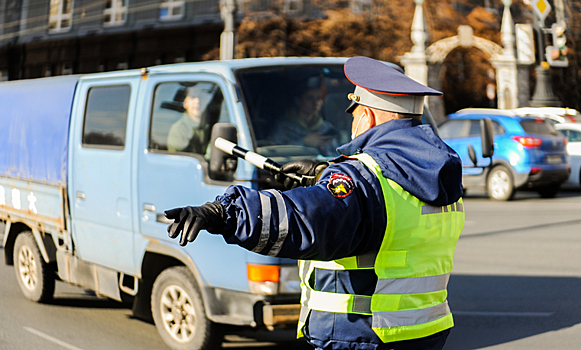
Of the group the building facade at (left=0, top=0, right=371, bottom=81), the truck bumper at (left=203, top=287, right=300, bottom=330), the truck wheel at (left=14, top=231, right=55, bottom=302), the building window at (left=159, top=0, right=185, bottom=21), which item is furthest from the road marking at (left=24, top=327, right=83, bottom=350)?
the building window at (left=159, top=0, right=185, bottom=21)

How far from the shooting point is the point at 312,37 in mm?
35812

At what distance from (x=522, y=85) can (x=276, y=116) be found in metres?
35.9

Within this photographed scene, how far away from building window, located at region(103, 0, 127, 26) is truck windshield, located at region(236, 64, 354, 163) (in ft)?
A: 123

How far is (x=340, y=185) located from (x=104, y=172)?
13.3ft

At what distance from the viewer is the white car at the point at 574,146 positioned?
17.0m

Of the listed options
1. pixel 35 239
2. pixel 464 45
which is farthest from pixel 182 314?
pixel 464 45

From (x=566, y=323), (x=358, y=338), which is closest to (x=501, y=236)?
(x=566, y=323)

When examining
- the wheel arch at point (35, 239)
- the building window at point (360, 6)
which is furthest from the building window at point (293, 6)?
the wheel arch at point (35, 239)

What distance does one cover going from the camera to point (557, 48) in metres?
19.8

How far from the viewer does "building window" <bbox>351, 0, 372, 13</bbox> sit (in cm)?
3721

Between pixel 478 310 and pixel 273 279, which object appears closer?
pixel 273 279

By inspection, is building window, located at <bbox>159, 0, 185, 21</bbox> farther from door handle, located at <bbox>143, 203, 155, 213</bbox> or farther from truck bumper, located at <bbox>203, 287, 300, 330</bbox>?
truck bumper, located at <bbox>203, 287, 300, 330</bbox>

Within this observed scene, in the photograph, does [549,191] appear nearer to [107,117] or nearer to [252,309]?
[107,117]

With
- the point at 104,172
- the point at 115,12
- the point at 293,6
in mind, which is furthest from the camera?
the point at 115,12
